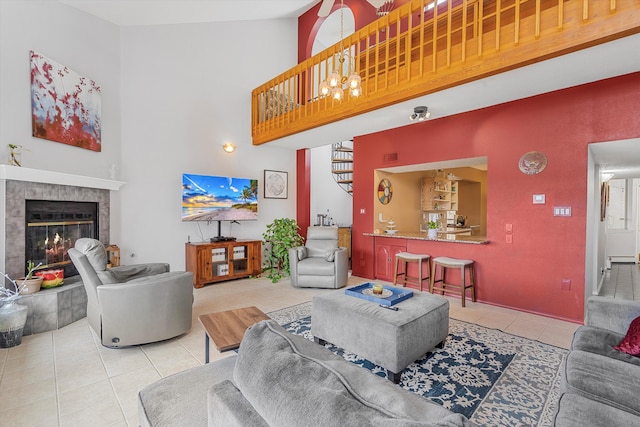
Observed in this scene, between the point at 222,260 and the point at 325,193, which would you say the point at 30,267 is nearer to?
the point at 222,260

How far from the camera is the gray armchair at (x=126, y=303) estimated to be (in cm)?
250

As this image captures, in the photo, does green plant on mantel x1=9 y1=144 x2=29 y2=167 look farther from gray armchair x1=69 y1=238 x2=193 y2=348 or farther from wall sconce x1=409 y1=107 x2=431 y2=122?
wall sconce x1=409 y1=107 x2=431 y2=122

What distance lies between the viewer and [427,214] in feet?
→ 22.3

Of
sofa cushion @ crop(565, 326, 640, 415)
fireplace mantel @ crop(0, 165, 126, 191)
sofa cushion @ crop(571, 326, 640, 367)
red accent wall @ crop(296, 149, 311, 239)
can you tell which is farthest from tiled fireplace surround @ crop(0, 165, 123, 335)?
sofa cushion @ crop(571, 326, 640, 367)

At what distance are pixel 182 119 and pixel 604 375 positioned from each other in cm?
562

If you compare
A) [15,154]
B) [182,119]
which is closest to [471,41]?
[182,119]

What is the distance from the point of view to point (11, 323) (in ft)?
8.51

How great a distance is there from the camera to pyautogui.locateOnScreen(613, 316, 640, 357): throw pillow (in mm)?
1691

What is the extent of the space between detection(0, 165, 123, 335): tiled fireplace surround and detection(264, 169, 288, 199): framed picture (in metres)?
3.22

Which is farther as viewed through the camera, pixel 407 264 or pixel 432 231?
pixel 407 264

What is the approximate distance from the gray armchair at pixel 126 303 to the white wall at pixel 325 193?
516 centimetres

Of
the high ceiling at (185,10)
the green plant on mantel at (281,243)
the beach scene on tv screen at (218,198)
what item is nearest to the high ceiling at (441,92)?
the high ceiling at (185,10)

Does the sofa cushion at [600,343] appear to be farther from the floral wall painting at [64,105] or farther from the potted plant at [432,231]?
the floral wall painting at [64,105]

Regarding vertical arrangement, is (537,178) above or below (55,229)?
above
